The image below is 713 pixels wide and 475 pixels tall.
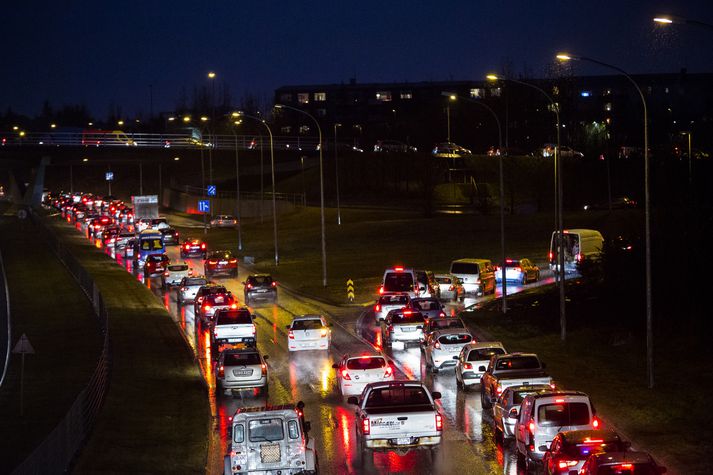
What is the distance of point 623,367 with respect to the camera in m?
30.1

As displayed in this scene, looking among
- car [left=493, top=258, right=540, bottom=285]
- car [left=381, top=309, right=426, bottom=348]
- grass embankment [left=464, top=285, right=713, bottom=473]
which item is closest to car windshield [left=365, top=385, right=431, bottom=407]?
grass embankment [left=464, top=285, right=713, bottom=473]

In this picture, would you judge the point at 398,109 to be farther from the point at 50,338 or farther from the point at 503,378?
the point at 503,378

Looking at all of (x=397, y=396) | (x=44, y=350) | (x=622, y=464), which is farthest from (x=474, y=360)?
(x=44, y=350)

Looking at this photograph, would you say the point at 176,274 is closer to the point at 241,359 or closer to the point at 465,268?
the point at 465,268

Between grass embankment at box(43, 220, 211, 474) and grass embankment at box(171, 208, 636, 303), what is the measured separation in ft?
45.0

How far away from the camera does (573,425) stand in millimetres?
18344

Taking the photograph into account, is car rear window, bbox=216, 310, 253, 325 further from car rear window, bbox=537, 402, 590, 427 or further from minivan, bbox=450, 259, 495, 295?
minivan, bbox=450, 259, 495, 295

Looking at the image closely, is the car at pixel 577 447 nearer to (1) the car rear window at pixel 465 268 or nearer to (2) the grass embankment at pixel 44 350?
(2) the grass embankment at pixel 44 350

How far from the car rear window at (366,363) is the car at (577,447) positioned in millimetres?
10341

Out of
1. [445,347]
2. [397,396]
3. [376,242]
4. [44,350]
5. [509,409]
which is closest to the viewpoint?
[397,396]

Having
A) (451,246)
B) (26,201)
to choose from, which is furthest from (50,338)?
(26,201)

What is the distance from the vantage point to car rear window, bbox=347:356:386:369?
86.5 ft

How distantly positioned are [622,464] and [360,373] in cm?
1267

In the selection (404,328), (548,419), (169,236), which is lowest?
(404,328)
